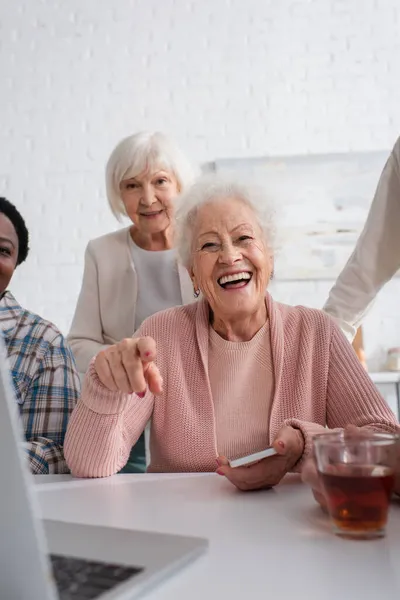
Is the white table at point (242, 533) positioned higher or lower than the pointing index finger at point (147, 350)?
lower

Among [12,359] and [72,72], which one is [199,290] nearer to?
[12,359]

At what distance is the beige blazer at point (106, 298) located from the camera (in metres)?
1.99

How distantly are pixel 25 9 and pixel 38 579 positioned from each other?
163 inches

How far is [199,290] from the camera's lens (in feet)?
4.96

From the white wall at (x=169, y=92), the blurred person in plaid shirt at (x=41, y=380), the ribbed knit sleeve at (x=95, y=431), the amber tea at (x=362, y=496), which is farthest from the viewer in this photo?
the white wall at (x=169, y=92)

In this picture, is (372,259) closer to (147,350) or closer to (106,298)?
(106,298)

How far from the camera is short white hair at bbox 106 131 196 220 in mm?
1980

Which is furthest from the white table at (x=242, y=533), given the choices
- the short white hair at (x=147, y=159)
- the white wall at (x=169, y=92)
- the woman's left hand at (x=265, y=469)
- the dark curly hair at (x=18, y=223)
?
the white wall at (x=169, y=92)

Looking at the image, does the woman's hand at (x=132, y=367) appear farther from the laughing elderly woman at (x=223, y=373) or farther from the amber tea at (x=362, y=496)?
the amber tea at (x=362, y=496)

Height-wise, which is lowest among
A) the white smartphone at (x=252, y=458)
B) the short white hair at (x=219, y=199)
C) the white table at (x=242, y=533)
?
the white table at (x=242, y=533)

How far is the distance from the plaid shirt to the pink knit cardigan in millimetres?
198

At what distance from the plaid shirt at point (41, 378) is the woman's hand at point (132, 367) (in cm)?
35

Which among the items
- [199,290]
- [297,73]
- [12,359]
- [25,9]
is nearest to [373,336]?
[297,73]

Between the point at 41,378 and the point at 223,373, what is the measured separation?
17.4 inches
